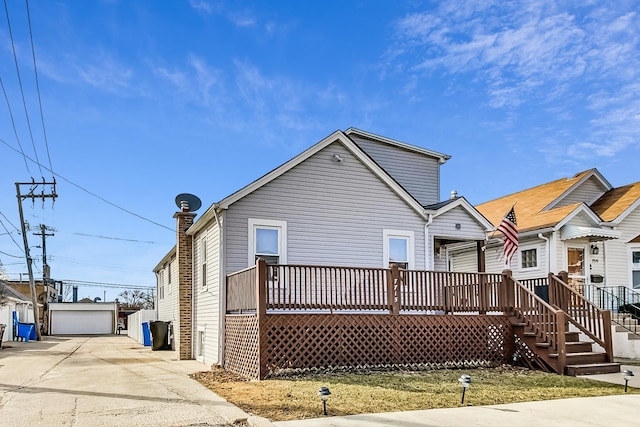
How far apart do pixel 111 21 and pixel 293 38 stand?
198 inches

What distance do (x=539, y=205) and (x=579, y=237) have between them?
11.1ft

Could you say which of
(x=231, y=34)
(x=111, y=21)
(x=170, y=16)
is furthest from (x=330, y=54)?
(x=111, y=21)

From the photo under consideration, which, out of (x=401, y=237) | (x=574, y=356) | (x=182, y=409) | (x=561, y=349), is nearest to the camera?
(x=182, y=409)

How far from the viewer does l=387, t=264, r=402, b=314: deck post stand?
13.6m

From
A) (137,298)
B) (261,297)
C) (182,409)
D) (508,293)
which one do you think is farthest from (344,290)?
(137,298)

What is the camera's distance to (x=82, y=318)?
51375 millimetres

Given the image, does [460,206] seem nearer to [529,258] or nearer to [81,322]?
[529,258]

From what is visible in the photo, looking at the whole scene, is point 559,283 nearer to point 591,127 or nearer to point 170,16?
point 591,127

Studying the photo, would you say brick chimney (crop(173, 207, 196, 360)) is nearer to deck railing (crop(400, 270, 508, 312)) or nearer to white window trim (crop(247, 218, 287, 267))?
white window trim (crop(247, 218, 287, 267))

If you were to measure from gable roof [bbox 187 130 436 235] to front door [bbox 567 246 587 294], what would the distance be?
6469 millimetres

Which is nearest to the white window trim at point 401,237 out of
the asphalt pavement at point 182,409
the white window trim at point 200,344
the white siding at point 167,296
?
the white window trim at point 200,344

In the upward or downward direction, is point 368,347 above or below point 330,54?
below

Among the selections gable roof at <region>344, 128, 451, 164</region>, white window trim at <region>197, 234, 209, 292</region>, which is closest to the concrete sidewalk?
white window trim at <region>197, 234, 209, 292</region>

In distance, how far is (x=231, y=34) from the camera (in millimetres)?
17656
